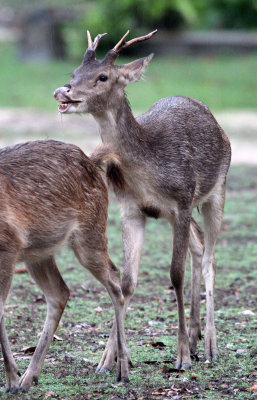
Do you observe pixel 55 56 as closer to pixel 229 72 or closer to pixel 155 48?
pixel 155 48

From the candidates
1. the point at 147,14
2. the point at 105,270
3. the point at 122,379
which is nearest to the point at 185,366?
the point at 122,379

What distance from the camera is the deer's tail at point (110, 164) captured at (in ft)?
21.1

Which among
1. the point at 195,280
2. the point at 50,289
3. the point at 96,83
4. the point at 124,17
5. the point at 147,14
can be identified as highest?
the point at 147,14

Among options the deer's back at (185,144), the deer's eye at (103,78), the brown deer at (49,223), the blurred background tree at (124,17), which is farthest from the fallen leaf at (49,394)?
the blurred background tree at (124,17)

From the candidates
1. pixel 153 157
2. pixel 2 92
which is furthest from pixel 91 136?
pixel 153 157

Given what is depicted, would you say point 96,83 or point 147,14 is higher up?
point 147,14

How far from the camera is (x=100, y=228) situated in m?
6.13

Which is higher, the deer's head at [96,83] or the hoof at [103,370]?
the deer's head at [96,83]

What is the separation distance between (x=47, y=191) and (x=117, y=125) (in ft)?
3.09

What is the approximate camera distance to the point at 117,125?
21.8ft

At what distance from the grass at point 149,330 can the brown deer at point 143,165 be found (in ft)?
0.75

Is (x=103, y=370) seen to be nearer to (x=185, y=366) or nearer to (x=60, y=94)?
(x=185, y=366)

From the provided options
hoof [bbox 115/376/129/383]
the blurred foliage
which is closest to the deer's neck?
hoof [bbox 115/376/129/383]

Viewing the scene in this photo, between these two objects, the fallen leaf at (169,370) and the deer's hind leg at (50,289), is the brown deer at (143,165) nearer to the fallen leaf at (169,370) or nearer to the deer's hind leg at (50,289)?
the fallen leaf at (169,370)
